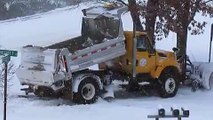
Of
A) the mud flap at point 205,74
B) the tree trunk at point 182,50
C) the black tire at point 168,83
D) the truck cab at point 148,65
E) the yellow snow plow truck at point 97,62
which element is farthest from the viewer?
the tree trunk at point 182,50

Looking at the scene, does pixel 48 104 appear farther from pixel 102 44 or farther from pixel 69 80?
pixel 102 44

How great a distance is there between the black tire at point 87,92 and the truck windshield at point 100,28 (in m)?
1.29

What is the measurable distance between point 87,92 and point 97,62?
834 mm

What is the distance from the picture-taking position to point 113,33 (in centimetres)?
1639

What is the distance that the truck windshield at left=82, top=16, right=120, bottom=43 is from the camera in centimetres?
1639

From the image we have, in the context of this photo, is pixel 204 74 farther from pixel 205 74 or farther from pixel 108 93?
pixel 108 93

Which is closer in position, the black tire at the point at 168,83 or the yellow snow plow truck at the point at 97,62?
the yellow snow plow truck at the point at 97,62

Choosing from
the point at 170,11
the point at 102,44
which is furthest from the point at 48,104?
the point at 170,11

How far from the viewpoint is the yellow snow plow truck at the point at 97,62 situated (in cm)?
1497

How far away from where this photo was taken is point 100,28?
54.9 feet

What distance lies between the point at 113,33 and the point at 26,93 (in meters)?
2.92

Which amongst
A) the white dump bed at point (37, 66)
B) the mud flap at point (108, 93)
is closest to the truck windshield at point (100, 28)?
the mud flap at point (108, 93)

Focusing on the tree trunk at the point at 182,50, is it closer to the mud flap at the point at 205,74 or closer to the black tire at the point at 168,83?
the mud flap at the point at 205,74

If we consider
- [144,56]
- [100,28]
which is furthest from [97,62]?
[144,56]
